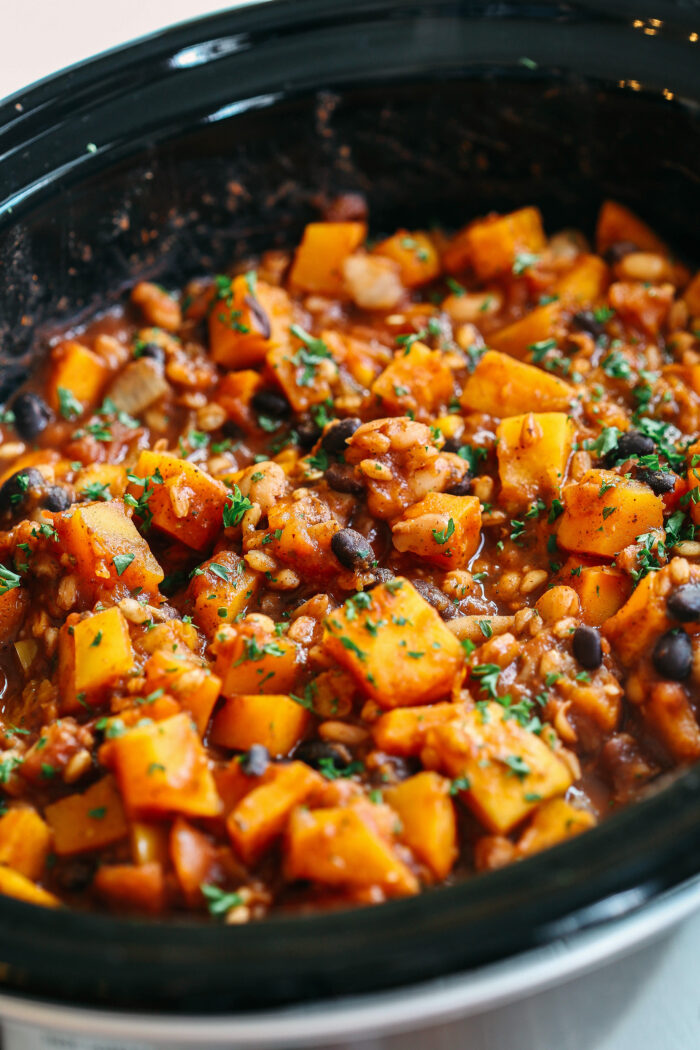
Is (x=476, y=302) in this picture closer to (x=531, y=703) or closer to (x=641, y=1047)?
(x=531, y=703)

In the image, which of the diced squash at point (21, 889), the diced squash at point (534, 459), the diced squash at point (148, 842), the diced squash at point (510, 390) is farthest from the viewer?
the diced squash at point (510, 390)

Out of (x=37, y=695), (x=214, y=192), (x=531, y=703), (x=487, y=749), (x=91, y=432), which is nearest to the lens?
(x=487, y=749)

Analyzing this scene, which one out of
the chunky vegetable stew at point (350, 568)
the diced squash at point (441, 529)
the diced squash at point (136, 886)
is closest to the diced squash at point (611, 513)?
the chunky vegetable stew at point (350, 568)

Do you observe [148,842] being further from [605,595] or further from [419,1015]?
[605,595]

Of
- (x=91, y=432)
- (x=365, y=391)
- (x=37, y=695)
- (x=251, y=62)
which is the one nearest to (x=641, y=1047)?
(x=37, y=695)

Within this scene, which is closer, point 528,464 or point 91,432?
point 528,464

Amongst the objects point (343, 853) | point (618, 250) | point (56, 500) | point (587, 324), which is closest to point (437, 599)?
point (343, 853)

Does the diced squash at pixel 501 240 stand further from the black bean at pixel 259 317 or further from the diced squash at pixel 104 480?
the diced squash at pixel 104 480

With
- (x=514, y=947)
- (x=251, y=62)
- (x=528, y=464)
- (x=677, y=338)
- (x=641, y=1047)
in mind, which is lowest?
(x=641, y=1047)
